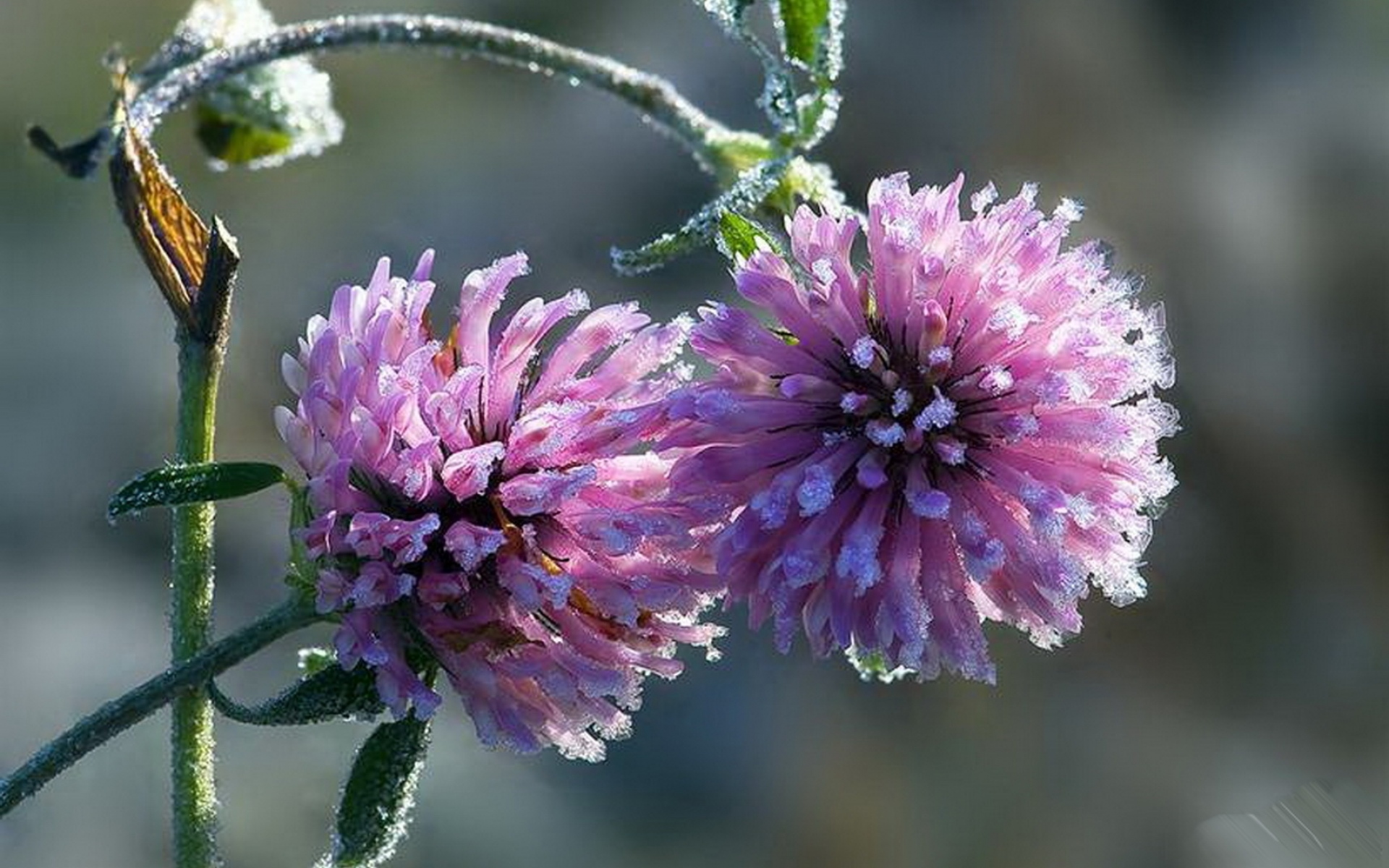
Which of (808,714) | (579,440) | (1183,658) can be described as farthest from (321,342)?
(1183,658)

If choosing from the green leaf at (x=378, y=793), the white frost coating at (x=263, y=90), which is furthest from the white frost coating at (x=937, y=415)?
the white frost coating at (x=263, y=90)

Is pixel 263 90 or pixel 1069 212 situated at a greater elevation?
pixel 263 90

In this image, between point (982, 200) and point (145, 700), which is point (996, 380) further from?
point (145, 700)

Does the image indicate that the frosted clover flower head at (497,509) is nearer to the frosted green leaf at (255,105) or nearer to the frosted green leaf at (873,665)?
the frosted green leaf at (873,665)

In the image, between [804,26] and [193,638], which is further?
[804,26]

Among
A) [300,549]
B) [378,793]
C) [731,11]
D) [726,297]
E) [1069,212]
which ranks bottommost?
[378,793]

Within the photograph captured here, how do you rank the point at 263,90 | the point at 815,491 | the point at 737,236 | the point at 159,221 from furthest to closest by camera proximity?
the point at 263,90 → the point at 159,221 → the point at 737,236 → the point at 815,491

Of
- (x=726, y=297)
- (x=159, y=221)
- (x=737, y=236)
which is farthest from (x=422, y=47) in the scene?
(x=726, y=297)
